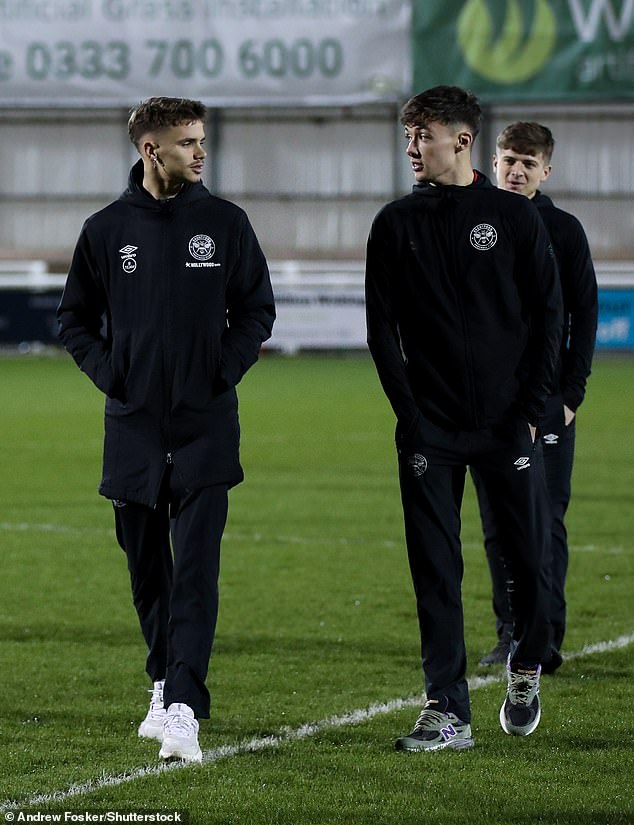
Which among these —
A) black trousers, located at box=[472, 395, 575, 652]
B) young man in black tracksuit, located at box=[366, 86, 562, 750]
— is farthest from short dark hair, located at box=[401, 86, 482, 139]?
black trousers, located at box=[472, 395, 575, 652]

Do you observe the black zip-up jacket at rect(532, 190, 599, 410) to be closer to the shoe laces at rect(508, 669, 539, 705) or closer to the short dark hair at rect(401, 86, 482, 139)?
the short dark hair at rect(401, 86, 482, 139)

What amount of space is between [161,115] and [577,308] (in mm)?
2027

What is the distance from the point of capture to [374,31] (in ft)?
116

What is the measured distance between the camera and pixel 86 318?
5320mm

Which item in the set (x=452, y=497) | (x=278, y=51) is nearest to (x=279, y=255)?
(x=278, y=51)

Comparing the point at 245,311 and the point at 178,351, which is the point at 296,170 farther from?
the point at 178,351

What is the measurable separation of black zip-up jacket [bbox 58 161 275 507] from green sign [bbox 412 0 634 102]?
97.4 feet

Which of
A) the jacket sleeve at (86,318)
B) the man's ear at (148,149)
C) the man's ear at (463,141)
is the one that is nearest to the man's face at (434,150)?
the man's ear at (463,141)

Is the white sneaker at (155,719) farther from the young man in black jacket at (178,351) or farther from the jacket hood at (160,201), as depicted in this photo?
the jacket hood at (160,201)

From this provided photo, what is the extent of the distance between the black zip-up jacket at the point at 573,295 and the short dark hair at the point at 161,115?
5.63ft

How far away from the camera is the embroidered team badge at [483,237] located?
201 inches

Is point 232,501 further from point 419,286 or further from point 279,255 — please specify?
point 279,255

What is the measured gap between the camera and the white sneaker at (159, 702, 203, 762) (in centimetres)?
494

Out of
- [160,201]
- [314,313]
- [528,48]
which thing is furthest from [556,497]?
[528,48]
